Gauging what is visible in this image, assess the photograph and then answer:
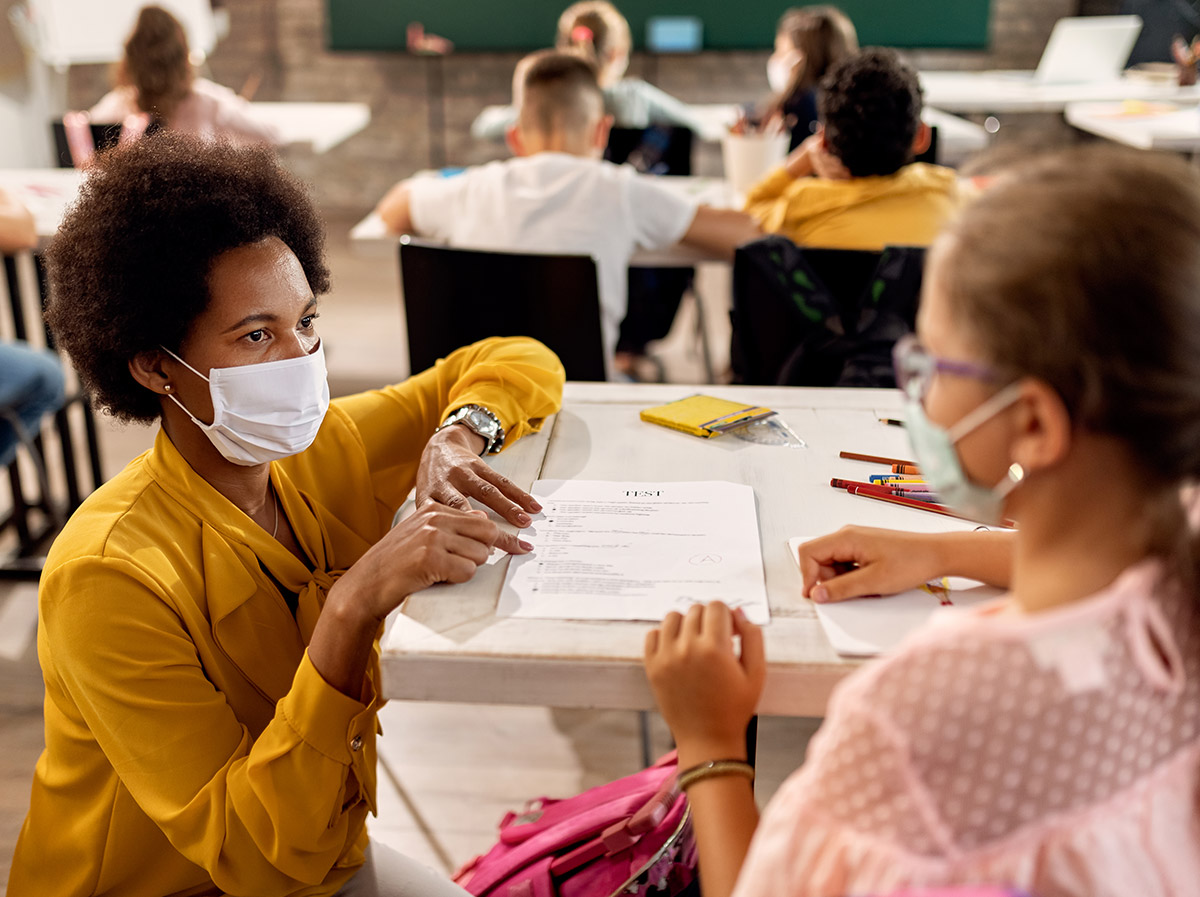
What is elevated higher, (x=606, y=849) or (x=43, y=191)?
(x=43, y=191)

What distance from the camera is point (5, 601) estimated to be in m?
2.57

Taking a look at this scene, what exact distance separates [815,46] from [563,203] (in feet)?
5.50

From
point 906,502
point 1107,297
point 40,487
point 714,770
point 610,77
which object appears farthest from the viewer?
point 610,77

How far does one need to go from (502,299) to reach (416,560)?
4.09ft

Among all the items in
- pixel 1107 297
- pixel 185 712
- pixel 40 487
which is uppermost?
pixel 1107 297

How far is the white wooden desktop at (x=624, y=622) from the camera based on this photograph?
866 millimetres

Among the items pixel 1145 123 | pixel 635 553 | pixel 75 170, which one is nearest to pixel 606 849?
pixel 635 553

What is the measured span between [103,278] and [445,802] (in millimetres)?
1200

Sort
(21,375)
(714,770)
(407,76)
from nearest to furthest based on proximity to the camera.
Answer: (714,770)
(21,375)
(407,76)

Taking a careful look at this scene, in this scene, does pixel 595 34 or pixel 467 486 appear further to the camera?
pixel 595 34

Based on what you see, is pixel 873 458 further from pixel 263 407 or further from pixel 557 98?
pixel 557 98

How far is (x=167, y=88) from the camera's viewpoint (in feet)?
11.6

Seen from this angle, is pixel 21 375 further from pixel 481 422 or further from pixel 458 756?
pixel 481 422

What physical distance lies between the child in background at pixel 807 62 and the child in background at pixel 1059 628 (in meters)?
3.18
